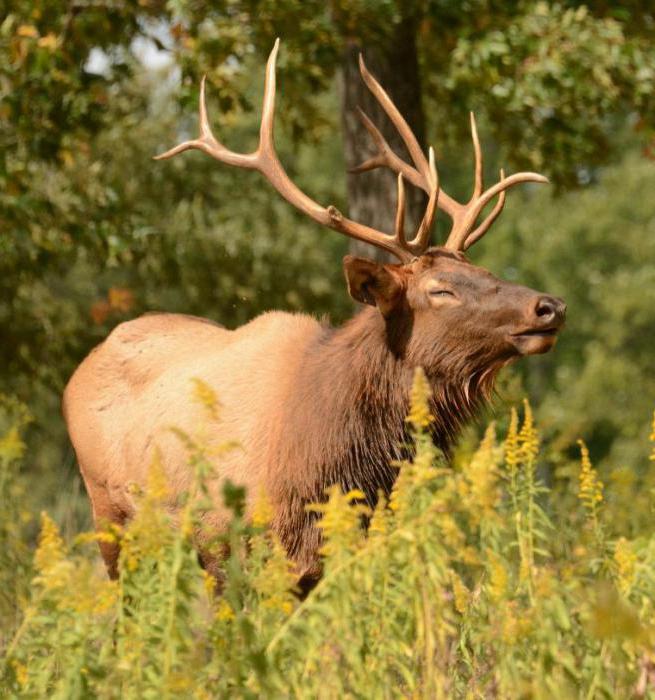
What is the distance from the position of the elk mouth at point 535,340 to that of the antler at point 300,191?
74 cm

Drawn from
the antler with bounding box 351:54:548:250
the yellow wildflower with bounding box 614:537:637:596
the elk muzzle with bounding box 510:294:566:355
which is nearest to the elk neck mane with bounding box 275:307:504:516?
the elk muzzle with bounding box 510:294:566:355

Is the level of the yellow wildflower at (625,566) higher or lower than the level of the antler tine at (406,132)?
lower

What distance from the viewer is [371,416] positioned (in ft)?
20.3

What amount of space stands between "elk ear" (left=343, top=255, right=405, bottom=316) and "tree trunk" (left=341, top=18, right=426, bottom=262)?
2.97 metres

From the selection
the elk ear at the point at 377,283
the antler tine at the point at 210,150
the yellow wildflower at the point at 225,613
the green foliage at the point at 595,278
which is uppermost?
the antler tine at the point at 210,150

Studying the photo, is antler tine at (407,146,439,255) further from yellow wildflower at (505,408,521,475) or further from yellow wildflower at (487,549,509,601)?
yellow wildflower at (487,549,509,601)

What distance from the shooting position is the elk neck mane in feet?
20.0

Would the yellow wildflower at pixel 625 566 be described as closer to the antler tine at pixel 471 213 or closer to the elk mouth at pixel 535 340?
the elk mouth at pixel 535 340

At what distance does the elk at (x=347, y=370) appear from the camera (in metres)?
5.98

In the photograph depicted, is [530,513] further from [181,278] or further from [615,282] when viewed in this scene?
[615,282]

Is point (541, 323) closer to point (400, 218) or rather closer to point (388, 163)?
point (400, 218)

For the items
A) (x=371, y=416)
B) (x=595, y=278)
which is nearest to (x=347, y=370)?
(x=371, y=416)

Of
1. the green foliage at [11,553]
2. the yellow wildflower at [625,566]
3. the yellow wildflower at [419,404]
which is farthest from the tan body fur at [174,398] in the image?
the yellow wildflower at [419,404]

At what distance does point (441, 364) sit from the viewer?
605cm
